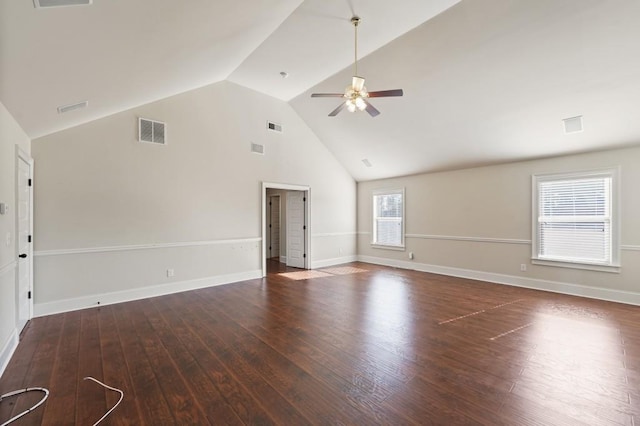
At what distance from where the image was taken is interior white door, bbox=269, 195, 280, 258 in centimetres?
929

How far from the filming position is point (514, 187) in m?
5.68

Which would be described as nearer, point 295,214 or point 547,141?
point 547,141

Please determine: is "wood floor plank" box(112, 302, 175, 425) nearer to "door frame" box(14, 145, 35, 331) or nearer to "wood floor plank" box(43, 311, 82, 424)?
"wood floor plank" box(43, 311, 82, 424)

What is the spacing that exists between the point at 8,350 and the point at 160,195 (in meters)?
2.67

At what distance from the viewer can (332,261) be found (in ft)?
25.9

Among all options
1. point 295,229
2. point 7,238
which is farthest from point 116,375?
point 295,229

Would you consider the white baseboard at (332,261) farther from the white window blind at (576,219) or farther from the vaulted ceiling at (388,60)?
the white window blind at (576,219)

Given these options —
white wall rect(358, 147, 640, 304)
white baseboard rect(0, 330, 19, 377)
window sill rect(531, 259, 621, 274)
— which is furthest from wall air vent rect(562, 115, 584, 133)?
white baseboard rect(0, 330, 19, 377)

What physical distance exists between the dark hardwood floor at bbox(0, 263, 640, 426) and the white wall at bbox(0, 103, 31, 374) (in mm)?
229

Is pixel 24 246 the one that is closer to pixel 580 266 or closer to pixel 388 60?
pixel 388 60

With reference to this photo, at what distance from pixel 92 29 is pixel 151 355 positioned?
8.97 ft

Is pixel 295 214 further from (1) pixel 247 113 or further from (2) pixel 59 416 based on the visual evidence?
(2) pixel 59 416

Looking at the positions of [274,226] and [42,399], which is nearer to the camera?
[42,399]

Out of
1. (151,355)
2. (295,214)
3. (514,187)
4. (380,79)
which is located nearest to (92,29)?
(151,355)
